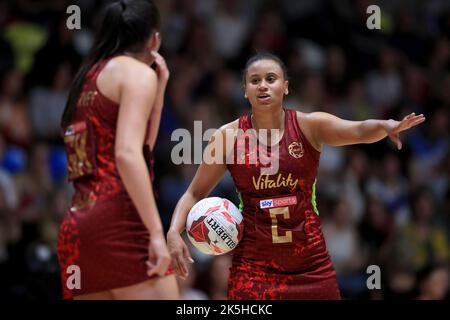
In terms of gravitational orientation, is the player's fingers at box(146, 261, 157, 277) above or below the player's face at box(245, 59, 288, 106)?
below

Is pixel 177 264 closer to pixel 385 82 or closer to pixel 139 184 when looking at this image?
pixel 139 184

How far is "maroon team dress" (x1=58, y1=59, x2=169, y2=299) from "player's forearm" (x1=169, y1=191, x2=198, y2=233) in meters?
0.85

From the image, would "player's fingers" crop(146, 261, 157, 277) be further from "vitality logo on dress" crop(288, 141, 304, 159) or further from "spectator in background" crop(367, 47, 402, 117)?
"spectator in background" crop(367, 47, 402, 117)

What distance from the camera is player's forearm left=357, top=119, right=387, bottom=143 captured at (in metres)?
4.41

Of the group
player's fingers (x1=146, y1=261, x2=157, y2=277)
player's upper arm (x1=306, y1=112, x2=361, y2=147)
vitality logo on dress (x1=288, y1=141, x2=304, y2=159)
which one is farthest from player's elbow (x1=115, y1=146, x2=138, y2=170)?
player's upper arm (x1=306, y1=112, x2=361, y2=147)

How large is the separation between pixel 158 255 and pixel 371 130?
1.47 m

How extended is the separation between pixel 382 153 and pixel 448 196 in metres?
0.88

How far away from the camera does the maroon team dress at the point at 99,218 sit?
3797mm

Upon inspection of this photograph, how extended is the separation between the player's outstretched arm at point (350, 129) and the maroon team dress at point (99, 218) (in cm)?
134

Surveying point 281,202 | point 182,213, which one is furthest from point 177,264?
point 281,202

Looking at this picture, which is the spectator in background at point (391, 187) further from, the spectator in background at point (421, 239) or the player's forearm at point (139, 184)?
the player's forearm at point (139, 184)

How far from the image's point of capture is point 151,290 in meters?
3.79
